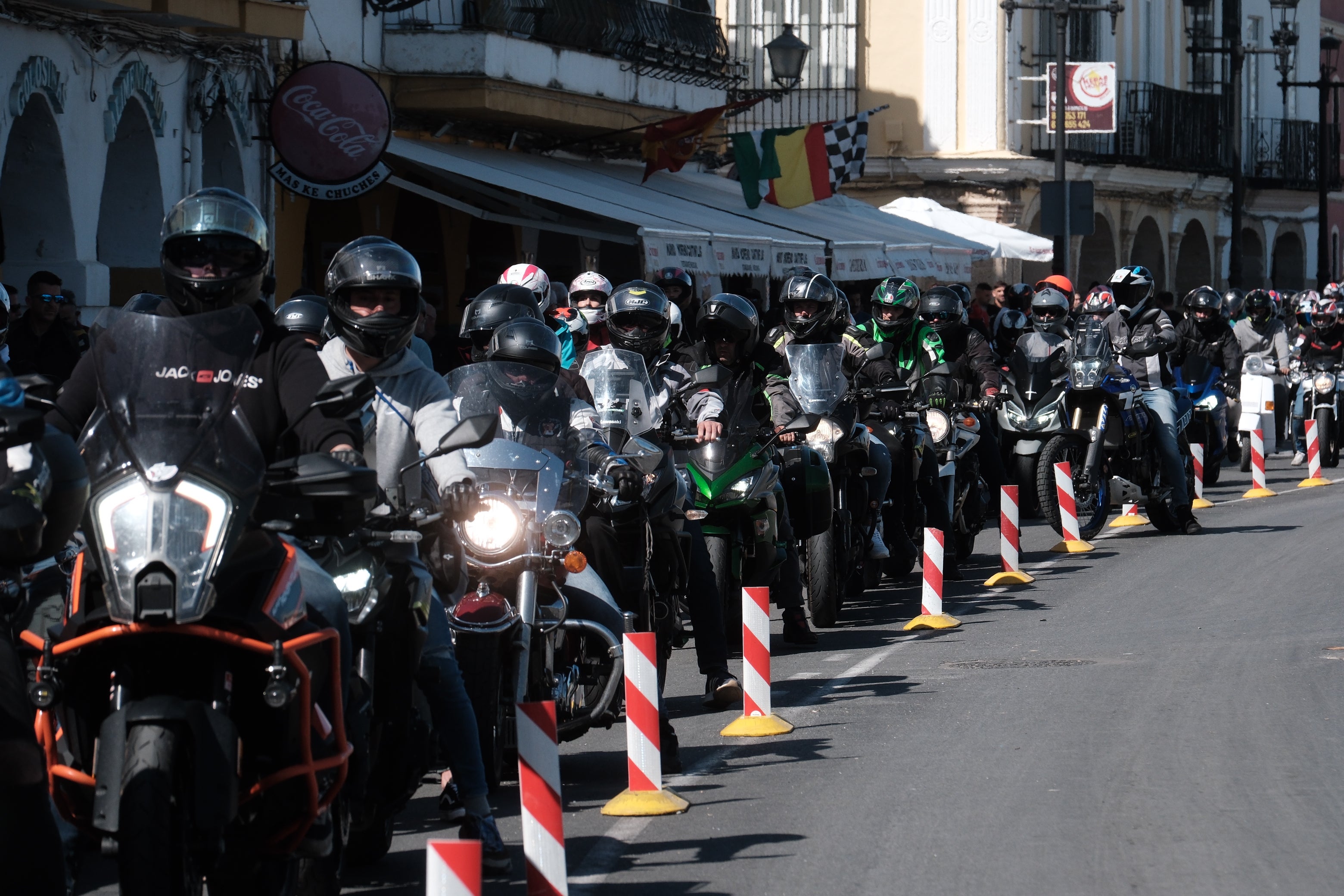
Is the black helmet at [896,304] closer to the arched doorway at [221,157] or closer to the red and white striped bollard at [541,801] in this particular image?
the arched doorway at [221,157]

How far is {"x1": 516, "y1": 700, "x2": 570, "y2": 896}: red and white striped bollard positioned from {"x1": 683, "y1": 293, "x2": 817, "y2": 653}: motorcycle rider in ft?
16.0

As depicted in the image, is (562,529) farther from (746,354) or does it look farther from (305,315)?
(746,354)

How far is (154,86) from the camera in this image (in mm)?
17000

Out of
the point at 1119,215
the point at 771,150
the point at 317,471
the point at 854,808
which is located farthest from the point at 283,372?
the point at 1119,215

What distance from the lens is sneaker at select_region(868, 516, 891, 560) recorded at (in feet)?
44.6

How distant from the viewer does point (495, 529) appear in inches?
287

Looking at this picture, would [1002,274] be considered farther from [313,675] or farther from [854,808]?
[313,675]

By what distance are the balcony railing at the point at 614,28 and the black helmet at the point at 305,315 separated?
38.8 ft

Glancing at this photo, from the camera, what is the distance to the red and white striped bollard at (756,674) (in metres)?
8.89

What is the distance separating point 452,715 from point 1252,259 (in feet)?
162

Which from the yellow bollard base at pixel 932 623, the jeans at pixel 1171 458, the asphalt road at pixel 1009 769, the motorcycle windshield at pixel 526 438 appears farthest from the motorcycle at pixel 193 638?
the jeans at pixel 1171 458

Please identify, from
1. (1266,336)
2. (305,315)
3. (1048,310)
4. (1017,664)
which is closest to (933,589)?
(1017,664)

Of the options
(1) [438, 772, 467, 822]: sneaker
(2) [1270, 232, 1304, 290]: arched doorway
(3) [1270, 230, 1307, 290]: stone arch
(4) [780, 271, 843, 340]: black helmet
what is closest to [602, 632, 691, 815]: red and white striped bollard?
(1) [438, 772, 467, 822]: sneaker

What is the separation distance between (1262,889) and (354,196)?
12.1 m
